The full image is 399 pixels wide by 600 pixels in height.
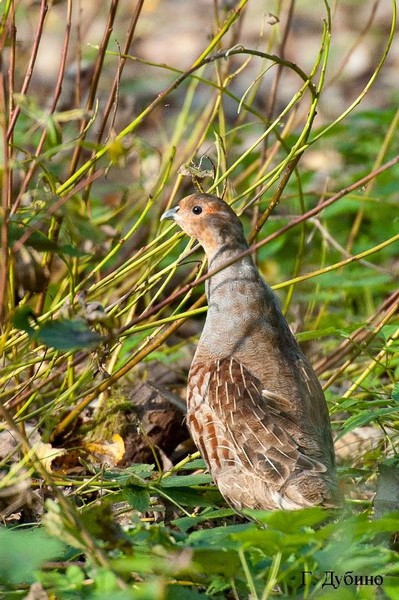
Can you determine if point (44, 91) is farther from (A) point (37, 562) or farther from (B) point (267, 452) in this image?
(A) point (37, 562)

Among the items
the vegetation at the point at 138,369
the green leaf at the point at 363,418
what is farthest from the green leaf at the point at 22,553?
the green leaf at the point at 363,418

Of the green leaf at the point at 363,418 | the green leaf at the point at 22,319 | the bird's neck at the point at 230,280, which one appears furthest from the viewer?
the bird's neck at the point at 230,280

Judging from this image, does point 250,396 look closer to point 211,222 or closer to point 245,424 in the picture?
point 245,424

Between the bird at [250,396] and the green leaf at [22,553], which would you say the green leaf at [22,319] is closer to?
the green leaf at [22,553]

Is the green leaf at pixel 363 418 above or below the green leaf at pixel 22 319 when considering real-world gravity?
below

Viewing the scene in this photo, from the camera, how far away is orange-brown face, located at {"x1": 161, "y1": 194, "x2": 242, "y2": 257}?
12.4 feet

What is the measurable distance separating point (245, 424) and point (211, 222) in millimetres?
809

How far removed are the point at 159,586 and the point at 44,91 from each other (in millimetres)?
6222

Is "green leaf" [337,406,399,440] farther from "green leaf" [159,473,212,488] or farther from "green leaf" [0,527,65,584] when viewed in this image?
"green leaf" [0,527,65,584]

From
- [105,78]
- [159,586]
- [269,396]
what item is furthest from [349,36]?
[159,586]

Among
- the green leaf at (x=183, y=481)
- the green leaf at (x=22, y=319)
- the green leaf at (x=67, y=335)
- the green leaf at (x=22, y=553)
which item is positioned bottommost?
the green leaf at (x=183, y=481)

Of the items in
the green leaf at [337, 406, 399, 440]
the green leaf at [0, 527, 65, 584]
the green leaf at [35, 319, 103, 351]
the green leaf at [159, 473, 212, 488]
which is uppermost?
the green leaf at [35, 319, 103, 351]

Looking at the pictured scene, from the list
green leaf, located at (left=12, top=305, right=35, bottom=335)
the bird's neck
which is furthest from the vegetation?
the bird's neck

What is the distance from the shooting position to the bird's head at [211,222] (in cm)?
377
